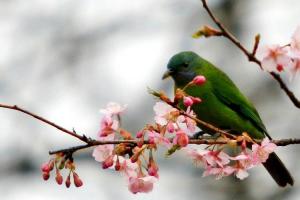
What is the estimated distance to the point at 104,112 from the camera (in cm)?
374

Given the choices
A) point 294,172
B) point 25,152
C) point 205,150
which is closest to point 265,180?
point 294,172

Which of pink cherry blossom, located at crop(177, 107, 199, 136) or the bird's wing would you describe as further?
the bird's wing

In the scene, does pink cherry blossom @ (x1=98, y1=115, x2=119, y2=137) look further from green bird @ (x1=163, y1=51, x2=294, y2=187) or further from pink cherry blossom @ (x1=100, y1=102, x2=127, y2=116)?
green bird @ (x1=163, y1=51, x2=294, y2=187)

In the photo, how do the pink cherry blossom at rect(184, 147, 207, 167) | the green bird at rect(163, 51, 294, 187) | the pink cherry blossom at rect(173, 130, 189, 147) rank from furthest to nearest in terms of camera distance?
the green bird at rect(163, 51, 294, 187) → the pink cherry blossom at rect(184, 147, 207, 167) → the pink cherry blossom at rect(173, 130, 189, 147)

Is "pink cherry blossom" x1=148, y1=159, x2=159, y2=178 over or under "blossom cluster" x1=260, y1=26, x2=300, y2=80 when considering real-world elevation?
under

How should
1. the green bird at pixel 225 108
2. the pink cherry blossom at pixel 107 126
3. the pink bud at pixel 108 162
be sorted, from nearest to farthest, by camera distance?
the pink bud at pixel 108 162 < the pink cherry blossom at pixel 107 126 < the green bird at pixel 225 108

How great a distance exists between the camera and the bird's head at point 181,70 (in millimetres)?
7223

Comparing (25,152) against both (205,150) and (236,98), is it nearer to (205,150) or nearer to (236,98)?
(236,98)

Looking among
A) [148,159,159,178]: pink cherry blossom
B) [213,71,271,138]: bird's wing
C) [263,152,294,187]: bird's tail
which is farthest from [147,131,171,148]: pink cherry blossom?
[213,71,271,138]: bird's wing

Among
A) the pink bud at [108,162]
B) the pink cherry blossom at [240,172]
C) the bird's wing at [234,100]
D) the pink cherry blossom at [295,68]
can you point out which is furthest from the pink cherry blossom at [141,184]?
the bird's wing at [234,100]

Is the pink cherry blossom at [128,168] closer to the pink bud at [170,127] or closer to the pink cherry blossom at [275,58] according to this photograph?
the pink bud at [170,127]

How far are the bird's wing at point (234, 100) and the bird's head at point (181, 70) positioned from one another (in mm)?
292

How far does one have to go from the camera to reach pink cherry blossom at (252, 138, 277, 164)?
3426 mm

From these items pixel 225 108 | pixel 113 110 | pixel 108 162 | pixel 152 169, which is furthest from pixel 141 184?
pixel 225 108
